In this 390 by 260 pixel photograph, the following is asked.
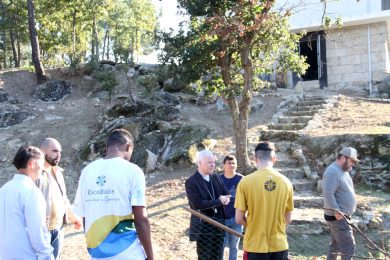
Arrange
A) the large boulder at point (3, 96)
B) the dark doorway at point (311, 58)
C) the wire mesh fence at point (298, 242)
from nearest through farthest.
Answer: the wire mesh fence at point (298, 242), the large boulder at point (3, 96), the dark doorway at point (311, 58)

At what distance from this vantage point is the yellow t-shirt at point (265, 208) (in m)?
3.68

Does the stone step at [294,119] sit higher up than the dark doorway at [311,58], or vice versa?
the dark doorway at [311,58]

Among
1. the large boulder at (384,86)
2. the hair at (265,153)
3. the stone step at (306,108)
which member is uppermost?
the large boulder at (384,86)

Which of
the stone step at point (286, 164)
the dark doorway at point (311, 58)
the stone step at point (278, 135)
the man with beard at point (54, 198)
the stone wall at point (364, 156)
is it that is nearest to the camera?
the man with beard at point (54, 198)

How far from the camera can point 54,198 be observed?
4.26m

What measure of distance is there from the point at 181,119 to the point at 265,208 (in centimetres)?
1027

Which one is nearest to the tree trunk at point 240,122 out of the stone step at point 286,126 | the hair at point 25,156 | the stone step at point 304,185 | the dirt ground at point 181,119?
the dirt ground at point 181,119

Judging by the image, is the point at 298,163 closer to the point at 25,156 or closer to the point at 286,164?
the point at 286,164

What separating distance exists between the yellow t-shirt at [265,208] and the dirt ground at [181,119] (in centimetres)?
291

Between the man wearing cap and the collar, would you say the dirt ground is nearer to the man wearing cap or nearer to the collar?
the collar

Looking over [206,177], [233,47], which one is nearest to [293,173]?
[233,47]

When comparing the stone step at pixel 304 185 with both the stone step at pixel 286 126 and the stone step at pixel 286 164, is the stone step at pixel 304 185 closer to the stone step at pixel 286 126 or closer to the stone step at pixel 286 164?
the stone step at pixel 286 164

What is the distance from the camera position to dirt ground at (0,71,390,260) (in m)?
7.34

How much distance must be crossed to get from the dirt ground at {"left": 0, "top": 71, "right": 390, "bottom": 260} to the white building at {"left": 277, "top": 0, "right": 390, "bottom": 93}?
9.14 ft
